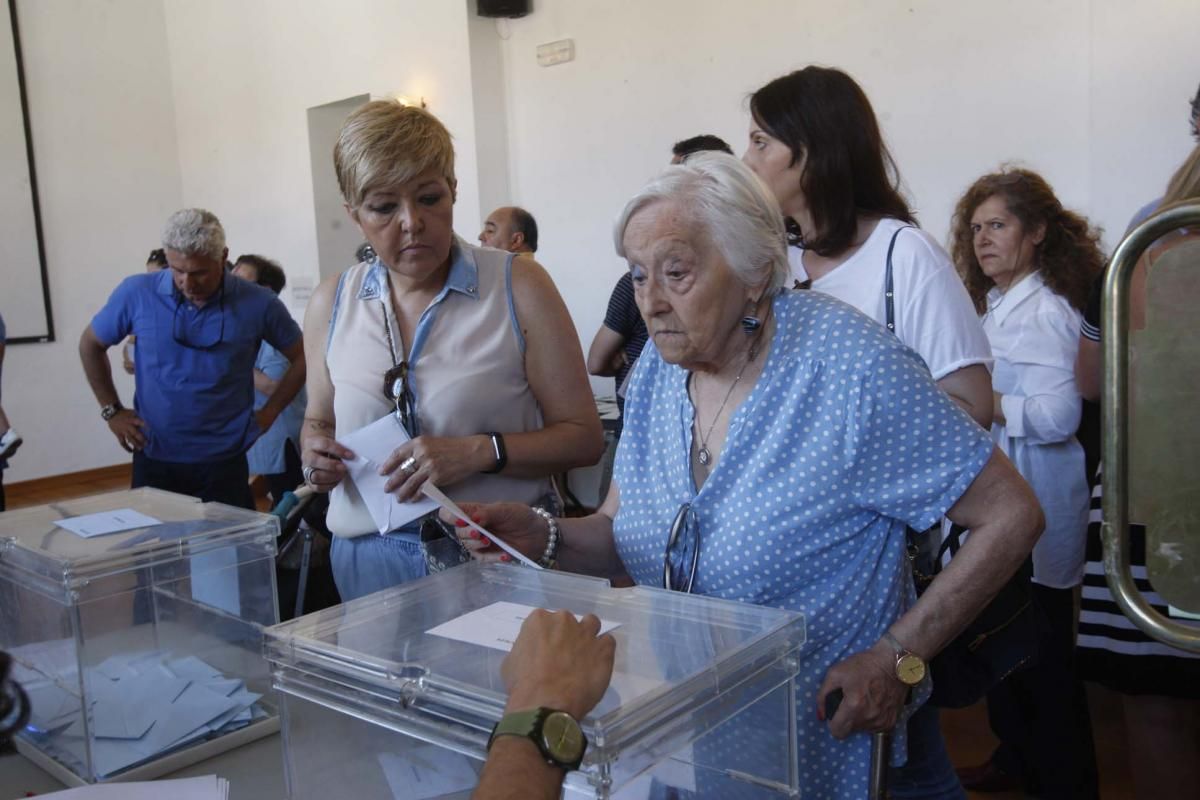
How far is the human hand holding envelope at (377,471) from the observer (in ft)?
5.47

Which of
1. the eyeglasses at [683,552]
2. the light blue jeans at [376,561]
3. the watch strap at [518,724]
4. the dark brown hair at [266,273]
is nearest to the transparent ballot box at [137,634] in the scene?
the light blue jeans at [376,561]

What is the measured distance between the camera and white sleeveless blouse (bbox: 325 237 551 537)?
69.1 inches

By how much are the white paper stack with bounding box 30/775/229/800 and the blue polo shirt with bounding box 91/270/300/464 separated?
97.2 inches

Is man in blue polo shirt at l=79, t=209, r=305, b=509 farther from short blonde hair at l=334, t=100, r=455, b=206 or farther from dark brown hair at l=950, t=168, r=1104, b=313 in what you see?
dark brown hair at l=950, t=168, r=1104, b=313

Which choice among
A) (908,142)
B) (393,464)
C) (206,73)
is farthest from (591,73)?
(393,464)

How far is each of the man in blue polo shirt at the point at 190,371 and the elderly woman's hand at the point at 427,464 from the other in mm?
2145

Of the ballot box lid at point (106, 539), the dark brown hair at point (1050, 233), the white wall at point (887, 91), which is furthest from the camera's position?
the white wall at point (887, 91)

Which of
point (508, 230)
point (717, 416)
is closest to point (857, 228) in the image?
point (717, 416)

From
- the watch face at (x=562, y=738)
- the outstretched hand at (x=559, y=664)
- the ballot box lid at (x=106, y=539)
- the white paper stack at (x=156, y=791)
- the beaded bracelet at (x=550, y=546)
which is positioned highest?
the outstretched hand at (x=559, y=664)

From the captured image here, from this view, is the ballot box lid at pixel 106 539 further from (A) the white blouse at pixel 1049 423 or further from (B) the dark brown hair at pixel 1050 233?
(B) the dark brown hair at pixel 1050 233

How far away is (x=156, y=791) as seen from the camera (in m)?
1.20

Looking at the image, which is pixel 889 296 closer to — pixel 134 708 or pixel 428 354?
pixel 428 354

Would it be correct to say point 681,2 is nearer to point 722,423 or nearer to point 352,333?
point 352,333

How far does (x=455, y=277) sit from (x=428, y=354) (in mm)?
144
